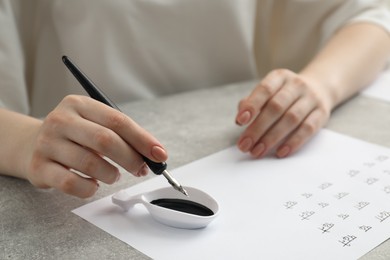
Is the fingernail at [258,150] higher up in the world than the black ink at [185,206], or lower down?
lower down

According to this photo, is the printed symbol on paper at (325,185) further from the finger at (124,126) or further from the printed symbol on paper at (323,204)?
the finger at (124,126)

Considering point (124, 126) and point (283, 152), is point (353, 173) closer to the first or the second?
point (283, 152)

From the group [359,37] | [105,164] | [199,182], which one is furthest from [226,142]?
[359,37]

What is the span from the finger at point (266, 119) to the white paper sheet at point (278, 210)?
0.02m

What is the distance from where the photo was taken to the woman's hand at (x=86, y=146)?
0.55m

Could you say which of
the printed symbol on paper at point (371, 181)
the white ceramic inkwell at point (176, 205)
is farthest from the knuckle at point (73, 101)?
the printed symbol on paper at point (371, 181)

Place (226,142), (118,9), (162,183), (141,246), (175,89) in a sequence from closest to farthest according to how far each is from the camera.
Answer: (141,246), (162,183), (226,142), (118,9), (175,89)

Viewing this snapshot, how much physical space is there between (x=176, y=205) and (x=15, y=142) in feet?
0.72


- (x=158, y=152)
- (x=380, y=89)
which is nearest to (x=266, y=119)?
(x=158, y=152)

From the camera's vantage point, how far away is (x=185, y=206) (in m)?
0.56

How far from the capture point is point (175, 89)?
41.6 inches

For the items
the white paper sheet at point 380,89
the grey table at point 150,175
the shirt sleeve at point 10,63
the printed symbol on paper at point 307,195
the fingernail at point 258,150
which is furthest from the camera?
the white paper sheet at point 380,89

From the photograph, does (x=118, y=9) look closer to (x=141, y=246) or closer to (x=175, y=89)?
(x=175, y=89)

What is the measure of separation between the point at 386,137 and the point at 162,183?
35cm
